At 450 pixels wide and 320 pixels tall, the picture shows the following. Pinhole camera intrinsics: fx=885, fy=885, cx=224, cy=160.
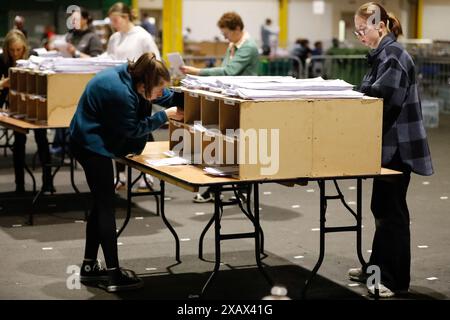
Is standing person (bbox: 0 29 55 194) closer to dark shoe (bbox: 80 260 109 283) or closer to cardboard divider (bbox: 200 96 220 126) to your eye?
dark shoe (bbox: 80 260 109 283)

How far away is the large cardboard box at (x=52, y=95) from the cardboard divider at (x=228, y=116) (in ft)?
8.35

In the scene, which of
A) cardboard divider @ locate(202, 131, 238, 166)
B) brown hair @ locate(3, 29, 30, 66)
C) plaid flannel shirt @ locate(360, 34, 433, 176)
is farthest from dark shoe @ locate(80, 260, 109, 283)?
brown hair @ locate(3, 29, 30, 66)

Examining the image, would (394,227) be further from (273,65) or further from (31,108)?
(273,65)

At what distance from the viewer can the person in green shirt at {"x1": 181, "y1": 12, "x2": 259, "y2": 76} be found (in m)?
7.65

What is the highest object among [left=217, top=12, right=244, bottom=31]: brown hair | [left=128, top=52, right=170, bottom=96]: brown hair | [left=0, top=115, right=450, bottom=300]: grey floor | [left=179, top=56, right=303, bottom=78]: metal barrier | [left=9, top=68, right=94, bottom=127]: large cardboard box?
[left=217, top=12, right=244, bottom=31]: brown hair

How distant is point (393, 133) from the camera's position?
4.95m

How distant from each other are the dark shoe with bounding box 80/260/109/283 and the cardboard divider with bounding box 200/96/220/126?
1.10 meters

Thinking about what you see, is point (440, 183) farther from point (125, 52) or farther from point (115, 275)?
point (115, 275)

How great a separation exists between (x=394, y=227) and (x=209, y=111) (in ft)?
4.17

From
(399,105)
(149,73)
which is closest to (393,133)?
(399,105)

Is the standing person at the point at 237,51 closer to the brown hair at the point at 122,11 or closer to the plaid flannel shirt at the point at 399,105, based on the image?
the brown hair at the point at 122,11

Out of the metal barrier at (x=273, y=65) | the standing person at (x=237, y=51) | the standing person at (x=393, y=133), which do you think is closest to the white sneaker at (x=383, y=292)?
the standing person at (x=393, y=133)

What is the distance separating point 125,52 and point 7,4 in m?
13.1

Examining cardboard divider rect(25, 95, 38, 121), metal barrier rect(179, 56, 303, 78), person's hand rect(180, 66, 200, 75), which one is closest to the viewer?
cardboard divider rect(25, 95, 38, 121)
